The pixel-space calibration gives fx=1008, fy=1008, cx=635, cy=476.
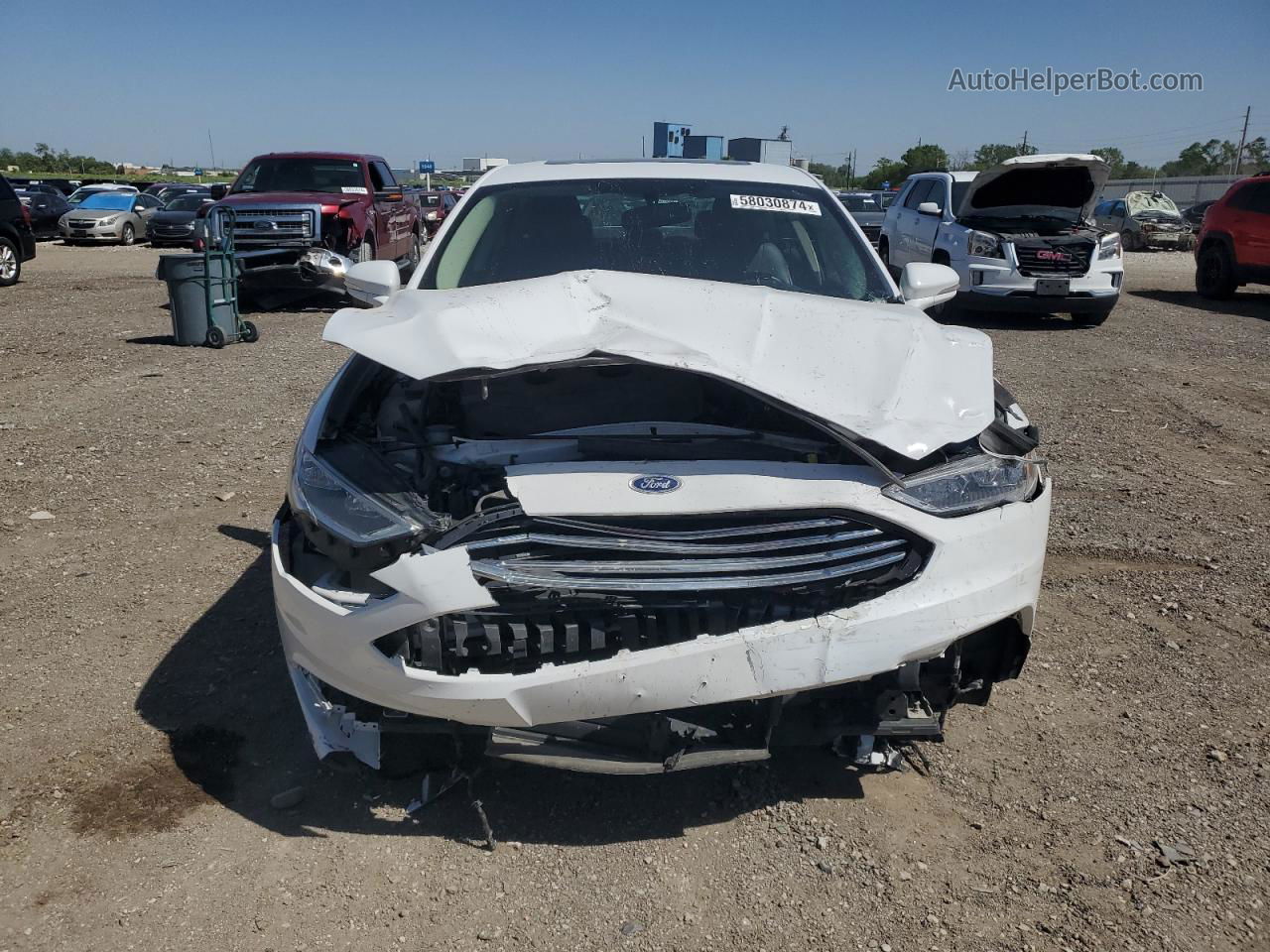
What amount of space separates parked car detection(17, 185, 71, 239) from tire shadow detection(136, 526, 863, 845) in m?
28.4

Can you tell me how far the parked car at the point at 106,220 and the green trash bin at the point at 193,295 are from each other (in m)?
18.1

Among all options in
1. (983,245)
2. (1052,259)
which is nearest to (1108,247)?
(1052,259)

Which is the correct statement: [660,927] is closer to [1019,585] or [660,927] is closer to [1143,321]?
[1019,585]

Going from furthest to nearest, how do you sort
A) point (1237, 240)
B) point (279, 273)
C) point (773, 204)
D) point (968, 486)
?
point (1237, 240) → point (279, 273) → point (773, 204) → point (968, 486)

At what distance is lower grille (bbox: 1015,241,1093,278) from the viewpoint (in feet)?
39.5

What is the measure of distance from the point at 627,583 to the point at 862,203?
23542 millimetres

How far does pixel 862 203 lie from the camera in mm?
24266

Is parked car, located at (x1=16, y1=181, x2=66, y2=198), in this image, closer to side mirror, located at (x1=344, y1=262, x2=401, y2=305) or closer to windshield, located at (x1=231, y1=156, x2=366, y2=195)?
windshield, located at (x1=231, y1=156, x2=366, y2=195)

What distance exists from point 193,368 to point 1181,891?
8.97 m

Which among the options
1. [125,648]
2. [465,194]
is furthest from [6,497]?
[465,194]

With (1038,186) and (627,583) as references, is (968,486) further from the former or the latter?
(1038,186)

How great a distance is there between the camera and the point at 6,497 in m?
5.59

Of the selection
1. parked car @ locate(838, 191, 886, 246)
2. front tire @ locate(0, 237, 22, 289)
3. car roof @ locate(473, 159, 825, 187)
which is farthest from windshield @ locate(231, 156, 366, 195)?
car roof @ locate(473, 159, 825, 187)

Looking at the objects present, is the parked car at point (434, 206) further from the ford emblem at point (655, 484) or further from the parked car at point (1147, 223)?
the ford emblem at point (655, 484)
